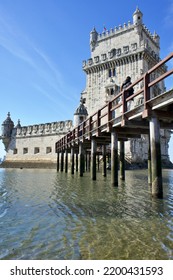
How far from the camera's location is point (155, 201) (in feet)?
24.6

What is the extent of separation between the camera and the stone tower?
37.5 meters

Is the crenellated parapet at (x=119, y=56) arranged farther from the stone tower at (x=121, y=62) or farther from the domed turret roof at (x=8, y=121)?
the domed turret roof at (x=8, y=121)

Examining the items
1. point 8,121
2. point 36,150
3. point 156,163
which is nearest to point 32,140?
point 36,150

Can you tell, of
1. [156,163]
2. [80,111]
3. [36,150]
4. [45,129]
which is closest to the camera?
[156,163]

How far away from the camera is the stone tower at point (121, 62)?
3747cm

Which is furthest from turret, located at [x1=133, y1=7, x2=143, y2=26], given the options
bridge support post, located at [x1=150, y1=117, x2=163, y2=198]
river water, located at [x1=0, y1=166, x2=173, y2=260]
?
river water, located at [x1=0, y1=166, x2=173, y2=260]

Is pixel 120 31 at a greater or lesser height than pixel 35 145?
greater

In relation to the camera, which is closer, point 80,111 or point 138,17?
point 80,111

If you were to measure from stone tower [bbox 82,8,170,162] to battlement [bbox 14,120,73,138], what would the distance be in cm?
561

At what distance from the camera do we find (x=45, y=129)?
158ft

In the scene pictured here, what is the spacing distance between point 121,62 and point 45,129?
66.9ft

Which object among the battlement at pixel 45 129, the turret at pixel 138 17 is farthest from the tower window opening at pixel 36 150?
the turret at pixel 138 17

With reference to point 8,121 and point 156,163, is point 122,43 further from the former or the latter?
point 156,163

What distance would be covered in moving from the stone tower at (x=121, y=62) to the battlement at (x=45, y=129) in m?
5.61
